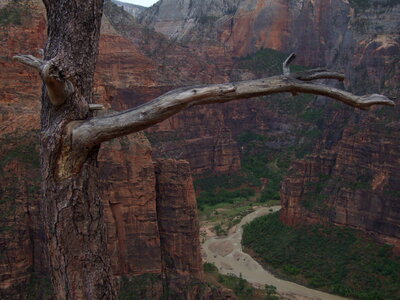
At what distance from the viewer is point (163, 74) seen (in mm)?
51688

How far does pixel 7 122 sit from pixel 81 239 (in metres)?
15.8

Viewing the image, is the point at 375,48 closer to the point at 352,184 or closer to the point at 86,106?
the point at 352,184

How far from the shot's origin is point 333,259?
3356cm

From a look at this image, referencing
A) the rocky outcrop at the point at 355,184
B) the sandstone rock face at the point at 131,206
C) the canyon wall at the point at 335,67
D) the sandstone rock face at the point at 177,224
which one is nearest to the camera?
the sandstone rock face at the point at 131,206

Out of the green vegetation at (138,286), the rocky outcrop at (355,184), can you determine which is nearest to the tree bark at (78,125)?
the green vegetation at (138,286)

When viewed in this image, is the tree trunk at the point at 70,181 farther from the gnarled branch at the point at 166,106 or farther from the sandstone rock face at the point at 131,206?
the sandstone rock face at the point at 131,206

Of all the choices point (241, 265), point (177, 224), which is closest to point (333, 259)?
point (241, 265)

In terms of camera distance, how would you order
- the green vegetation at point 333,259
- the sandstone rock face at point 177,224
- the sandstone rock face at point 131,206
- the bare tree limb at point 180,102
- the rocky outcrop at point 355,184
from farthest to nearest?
1. the rocky outcrop at point 355,184
2. the green vegetation at point 333,259
3. the sandstone rock face at point 177,224
4. the sandstone rock face at point 131,206
5. the bare tree limb at point 180,102

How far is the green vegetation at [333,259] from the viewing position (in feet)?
101

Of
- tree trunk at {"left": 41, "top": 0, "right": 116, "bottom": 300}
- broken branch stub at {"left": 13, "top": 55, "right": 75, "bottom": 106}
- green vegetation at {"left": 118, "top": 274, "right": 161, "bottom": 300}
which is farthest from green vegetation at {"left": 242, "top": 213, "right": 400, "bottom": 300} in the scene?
broken branch stub at {"left": 13, "top": 55, "right": 75, "bottom": 106}

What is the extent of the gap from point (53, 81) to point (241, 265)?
3339 centimetres

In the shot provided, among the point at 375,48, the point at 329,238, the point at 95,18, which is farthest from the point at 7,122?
the point at 375,48

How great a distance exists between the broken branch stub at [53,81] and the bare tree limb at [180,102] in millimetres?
284

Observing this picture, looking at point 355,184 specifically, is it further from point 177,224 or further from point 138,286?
point 138,286
